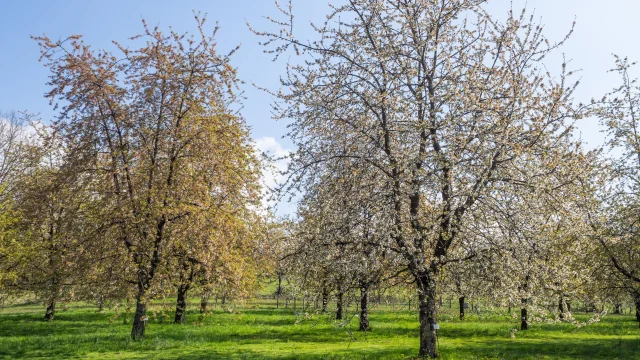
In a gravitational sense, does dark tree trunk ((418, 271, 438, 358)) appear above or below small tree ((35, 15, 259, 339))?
below

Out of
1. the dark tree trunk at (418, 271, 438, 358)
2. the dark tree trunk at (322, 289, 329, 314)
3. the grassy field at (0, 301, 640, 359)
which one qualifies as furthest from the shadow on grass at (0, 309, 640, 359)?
the dark tree trunk at (418, 271, 438, 358)

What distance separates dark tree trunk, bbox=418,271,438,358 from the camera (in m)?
15.3

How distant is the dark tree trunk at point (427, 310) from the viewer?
15.3 m

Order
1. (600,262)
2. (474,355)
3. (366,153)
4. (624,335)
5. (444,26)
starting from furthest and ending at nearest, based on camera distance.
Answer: (624,335) → (600,262) → (474,355) → (444,26) → (366,153)

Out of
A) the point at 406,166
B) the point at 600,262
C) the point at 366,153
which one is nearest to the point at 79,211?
the point at 366,153

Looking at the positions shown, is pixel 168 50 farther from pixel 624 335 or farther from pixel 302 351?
pixel 624 335

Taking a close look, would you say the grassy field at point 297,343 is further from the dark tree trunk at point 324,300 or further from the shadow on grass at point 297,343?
the dark tree trunk at point 324,300

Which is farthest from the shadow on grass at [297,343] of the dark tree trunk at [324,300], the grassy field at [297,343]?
the dark tree trunk at [324,300]

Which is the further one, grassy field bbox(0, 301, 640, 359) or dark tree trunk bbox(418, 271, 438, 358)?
grassy field bbox(0, 301, 640, 359)

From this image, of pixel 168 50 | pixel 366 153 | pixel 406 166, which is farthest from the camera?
pixel 168 50

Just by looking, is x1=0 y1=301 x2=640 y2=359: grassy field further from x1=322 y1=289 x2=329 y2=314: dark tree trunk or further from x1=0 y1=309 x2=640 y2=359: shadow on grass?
x1=322 y1=289 x2=329 y2=314: dark tree trunk

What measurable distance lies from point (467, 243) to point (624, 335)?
20506 millimetres

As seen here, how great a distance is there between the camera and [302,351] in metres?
19.3

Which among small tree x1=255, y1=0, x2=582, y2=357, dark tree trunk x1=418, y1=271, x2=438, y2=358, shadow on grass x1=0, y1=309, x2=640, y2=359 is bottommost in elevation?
shadow on grass x1=0, y1=309, x2=640, y2=359
